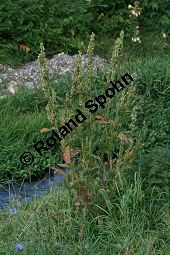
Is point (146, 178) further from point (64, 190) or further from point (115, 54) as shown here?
point (115, 54)

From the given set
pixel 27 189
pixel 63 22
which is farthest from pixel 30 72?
pixel 27 189

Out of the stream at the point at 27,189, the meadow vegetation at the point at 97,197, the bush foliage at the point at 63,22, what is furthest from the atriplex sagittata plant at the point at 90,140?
the bush foliage at the point at 63,22

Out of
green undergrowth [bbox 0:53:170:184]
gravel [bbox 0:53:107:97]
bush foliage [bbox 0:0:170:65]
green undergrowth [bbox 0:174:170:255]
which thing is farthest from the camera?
bush foliage [bbox 0:0:170:65]

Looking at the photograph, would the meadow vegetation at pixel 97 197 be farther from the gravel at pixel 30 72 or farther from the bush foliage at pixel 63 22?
the bush foliage at pixel 63 22

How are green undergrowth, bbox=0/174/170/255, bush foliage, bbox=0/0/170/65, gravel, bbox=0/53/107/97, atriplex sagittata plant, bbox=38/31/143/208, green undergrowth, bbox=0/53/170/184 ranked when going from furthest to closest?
1. bush foliage, bbox=0/0/170/65
2. gravel, bbox=0/53/107/97
3. green undergrowth, bbox=0/53/170/184
4. atriplex sagittata plant, bbox=38/31/143/208
5. green undergrowth, bbox=0/174/170/255

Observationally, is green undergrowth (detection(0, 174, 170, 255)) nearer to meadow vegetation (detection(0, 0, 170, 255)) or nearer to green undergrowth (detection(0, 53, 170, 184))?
meadow vegetation (detection(0, 0, 170, 255))

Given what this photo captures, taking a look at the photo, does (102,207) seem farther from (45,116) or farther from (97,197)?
(45,116)

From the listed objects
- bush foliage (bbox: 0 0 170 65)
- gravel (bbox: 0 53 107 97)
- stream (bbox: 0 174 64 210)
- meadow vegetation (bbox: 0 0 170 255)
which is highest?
bush foliage (bbox: 0 0 170 65)

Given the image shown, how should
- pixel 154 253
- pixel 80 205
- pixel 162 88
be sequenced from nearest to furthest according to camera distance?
pixel 154 253 → pixel 80 205 → pixel 162 88

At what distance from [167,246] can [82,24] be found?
6.03 metres

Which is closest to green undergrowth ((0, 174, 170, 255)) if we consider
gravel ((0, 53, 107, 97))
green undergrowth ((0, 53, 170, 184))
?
green undergrowth ((0, 53, 170, 184))

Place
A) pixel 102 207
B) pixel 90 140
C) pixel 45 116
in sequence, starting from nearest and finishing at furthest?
pixel 90 140, pixel 102 207, pixel 45 116

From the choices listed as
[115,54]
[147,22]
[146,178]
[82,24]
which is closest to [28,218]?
[146,178]

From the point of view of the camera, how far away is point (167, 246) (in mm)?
3770
